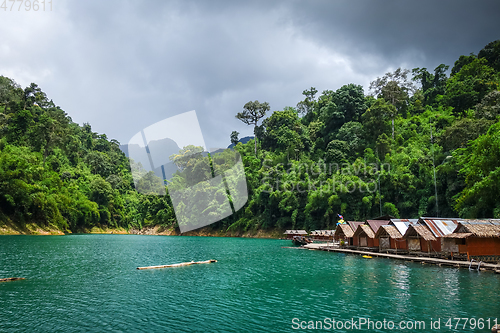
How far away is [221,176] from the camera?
7619 centimetres

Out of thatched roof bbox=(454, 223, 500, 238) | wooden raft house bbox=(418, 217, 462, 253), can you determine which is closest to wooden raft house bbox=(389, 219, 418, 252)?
wooden raft house bbox=(418, 217, 462, 253)

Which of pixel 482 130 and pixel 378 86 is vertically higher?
pixel 378 86

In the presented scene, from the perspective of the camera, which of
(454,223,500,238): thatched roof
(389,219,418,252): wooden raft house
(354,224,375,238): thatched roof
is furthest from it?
(354,224,375,238): thatched roof

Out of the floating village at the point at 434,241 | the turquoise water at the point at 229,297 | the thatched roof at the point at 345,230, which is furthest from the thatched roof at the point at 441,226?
the thatched roof at the point at 345,230

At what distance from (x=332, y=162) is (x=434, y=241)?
2840 centimetres

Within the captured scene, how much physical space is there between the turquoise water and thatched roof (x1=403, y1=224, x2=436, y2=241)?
348cm

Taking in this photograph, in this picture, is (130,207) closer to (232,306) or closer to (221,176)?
(221,176)

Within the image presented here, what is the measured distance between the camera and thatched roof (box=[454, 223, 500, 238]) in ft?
71.1

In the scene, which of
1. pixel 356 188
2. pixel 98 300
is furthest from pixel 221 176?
pixel 98 300

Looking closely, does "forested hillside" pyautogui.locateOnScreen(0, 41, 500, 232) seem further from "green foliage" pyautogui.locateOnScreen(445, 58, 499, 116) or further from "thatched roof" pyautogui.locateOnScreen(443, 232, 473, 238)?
"thatched roof" pyautogui.locateOnScreen(443, 232, 473, 238)

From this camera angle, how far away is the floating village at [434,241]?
2211 centimetres

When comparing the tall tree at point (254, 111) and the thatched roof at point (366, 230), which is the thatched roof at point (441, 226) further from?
the tall tree at point (254, 111)

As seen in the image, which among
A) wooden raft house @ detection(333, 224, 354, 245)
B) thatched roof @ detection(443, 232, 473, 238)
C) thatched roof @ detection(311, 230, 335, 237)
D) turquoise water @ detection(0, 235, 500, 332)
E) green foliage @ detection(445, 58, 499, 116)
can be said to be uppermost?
green foliage @ detection(445, 58, 499, 116)

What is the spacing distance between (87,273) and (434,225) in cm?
2603
